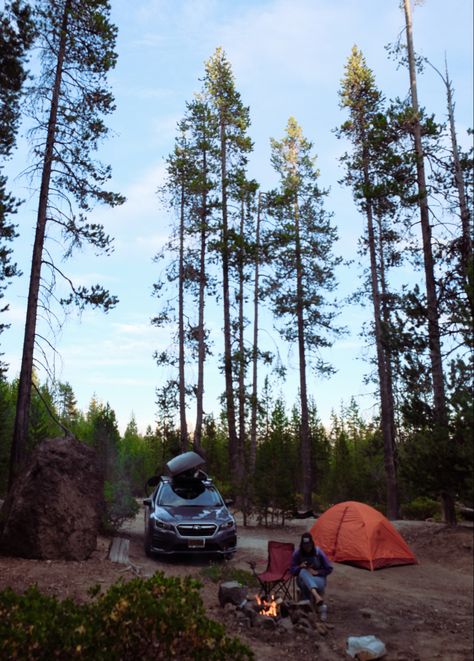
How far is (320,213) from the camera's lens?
89.5ft

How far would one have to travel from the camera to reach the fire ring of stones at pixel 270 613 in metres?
7.60

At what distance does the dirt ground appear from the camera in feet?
23.4

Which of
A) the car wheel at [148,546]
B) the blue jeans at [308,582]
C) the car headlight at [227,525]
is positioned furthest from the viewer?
the car wheel at [148,546]

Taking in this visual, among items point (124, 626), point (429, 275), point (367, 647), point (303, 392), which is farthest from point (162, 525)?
point (303, 392)

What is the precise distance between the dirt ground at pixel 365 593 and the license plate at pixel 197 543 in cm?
43

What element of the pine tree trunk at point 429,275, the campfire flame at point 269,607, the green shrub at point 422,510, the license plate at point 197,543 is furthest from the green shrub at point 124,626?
the green shrub at point 422,510

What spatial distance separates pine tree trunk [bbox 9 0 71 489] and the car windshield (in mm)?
3277

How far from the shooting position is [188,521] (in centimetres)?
1134

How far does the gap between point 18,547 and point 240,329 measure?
638 inches

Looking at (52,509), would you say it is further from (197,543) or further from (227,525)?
(227,525)

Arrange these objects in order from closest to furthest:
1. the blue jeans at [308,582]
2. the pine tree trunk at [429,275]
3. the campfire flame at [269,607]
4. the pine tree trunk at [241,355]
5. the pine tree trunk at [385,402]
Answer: the campfire flame at [269,607]
the blue jeans at [308,582]
the pine tree trunk at [429,275]
the pine tree trunk at [385,402]
the pine tree trunk at [241,355]

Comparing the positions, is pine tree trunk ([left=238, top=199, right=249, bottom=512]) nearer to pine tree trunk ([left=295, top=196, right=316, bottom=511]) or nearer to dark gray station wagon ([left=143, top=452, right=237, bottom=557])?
pine tree trunk ([left=295, top=196, right=316, bottom=511])

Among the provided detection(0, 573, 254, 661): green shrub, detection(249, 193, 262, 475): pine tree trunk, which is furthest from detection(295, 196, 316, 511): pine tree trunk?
detection(0, 573, 254, 661): green shrub

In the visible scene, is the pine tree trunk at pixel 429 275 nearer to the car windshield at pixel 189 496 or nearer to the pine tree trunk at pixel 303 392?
the car windshield at pixel 189 496
